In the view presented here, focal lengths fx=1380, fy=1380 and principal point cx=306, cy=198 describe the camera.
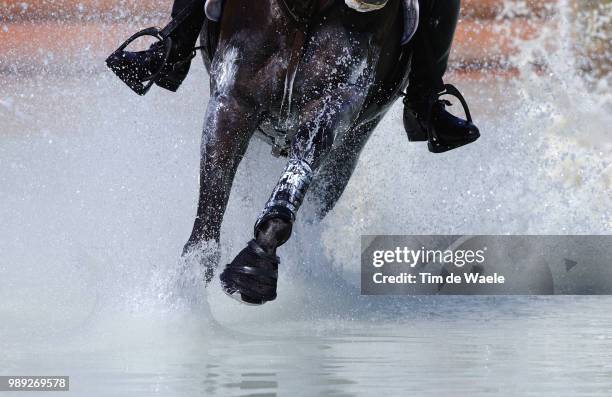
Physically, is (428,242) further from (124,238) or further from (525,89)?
(525,89)

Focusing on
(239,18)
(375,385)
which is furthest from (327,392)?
(239,18)

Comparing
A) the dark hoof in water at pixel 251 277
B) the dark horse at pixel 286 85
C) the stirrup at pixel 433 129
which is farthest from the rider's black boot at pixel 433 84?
the dark hoof in water at pixel 251 277

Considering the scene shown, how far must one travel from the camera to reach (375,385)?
2529 millimetres

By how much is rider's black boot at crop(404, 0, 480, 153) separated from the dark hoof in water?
0.89 m

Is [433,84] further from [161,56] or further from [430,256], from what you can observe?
[430,256]

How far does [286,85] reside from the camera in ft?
10.8

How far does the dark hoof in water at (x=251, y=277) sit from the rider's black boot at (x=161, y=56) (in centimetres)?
74

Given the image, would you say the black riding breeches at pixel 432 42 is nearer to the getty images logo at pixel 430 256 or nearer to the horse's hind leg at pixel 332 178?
the horse's hind leg at pixel 332 178

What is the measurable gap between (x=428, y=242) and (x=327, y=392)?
231 centimetres

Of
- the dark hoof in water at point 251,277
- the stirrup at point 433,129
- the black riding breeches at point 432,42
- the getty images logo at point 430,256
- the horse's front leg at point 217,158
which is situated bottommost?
the dark hoof in water at point 251,277
